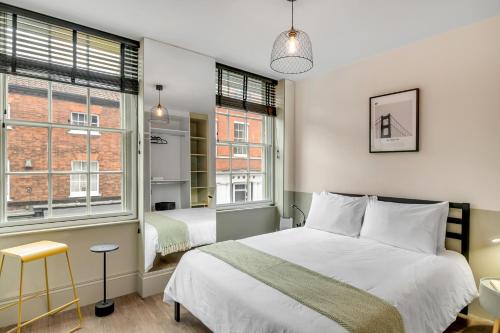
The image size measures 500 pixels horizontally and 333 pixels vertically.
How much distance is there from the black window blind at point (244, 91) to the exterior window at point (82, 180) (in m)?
1.65

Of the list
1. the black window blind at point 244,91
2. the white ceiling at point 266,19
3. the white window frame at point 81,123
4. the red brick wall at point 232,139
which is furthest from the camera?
the red brick wall at point 232,139

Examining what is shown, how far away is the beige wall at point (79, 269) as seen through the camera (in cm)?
235

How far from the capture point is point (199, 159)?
3.31 meters

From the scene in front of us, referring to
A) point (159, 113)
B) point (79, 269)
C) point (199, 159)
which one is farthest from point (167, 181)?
point (79, 269)

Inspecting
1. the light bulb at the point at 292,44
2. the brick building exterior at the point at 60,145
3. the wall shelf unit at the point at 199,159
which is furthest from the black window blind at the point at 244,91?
the light bulb at the point at 292,44

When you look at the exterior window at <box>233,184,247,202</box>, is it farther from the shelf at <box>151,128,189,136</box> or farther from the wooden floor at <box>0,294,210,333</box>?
the wooden floor at <box>0,294,210,333</box>

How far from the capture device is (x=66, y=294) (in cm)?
258

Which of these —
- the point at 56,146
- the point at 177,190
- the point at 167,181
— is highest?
the point at 56,146

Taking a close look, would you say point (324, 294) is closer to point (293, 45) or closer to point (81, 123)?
point (293, 45)

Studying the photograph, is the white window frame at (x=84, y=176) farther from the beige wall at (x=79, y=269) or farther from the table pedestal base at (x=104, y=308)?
the table pedestal base at (x=104, y=308)

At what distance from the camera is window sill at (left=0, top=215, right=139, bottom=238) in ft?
7.78

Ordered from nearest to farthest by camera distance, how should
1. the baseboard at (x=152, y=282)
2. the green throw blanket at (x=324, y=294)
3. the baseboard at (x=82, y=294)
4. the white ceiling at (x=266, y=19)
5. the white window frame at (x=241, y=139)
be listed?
1. the green throw blanket at (x=324, y=294)
2. the white ceiling at (x=266, y=19)
3. the baseboard at (x=82, y=294)
4. the baseboard at (x=152, y=282)
5. the white window frame at (x=241, y=139)

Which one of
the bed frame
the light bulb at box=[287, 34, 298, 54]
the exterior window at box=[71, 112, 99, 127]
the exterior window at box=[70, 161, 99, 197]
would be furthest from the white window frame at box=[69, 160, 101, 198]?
the light bulb at box=[287, 34, 298, 54]

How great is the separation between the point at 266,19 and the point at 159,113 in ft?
4.67
